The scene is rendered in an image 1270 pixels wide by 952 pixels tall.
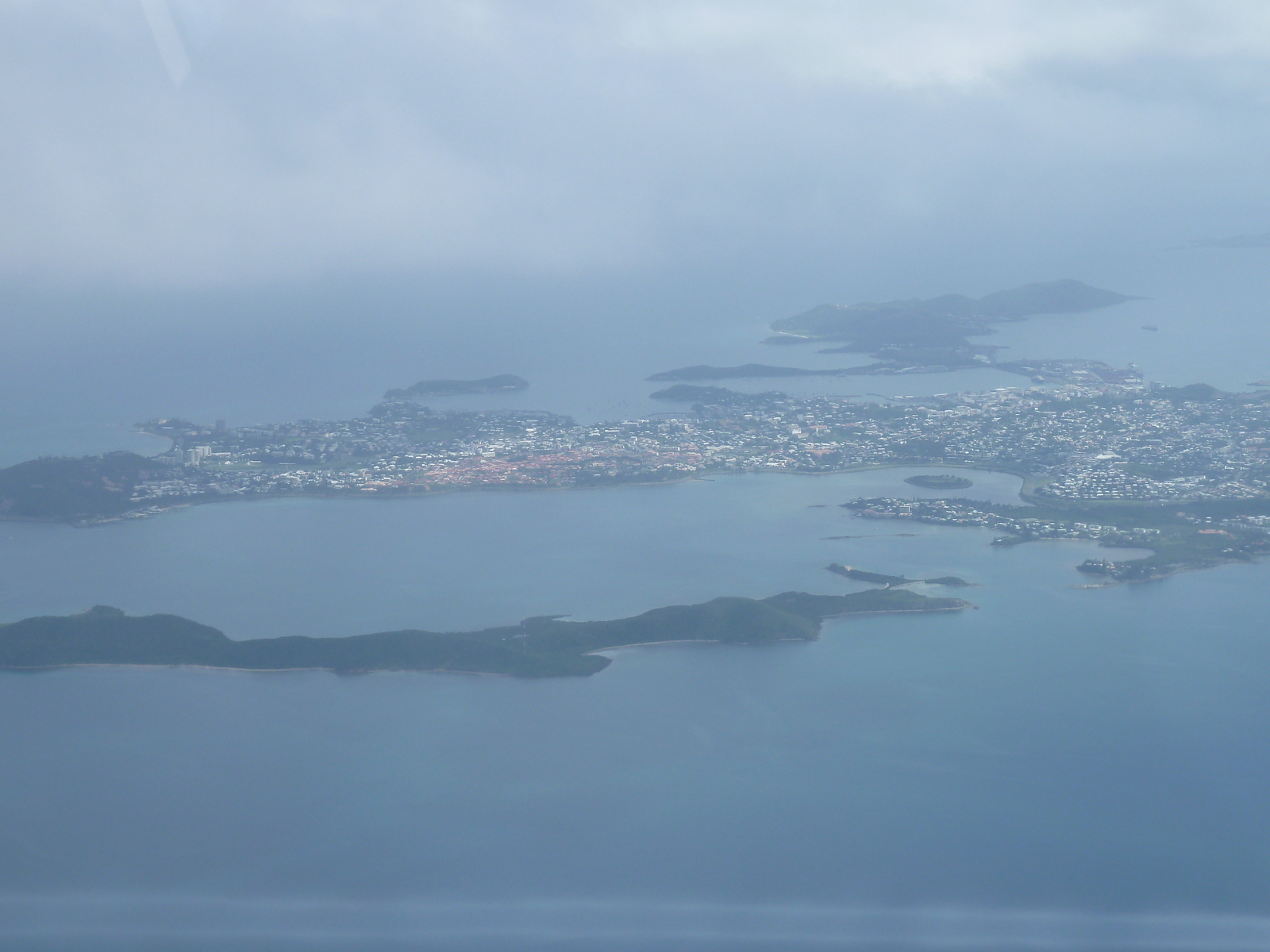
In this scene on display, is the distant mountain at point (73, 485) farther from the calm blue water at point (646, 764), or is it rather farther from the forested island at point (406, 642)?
the forested island at point (406, 642)

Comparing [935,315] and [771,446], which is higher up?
[935,315]

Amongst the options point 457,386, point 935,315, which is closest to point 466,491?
point 457,386

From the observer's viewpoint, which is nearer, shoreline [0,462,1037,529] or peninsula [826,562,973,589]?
peninsula [826,562,973,589]

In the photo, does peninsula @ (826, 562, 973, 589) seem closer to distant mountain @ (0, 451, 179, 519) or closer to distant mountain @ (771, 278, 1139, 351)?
distant mountain @ (0, 451, 179, 519)

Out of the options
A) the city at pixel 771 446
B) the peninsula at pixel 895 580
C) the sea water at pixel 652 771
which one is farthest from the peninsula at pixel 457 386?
the peninsula at pixel 895 580

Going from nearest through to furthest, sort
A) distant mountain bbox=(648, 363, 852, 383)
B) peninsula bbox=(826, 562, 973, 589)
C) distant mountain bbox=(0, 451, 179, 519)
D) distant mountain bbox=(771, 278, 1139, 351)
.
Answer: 1. peninsula bbox=(826, 562, 973, 589)
2. distant mountain bbox=(0, 451, 179, 519)
3. distant mountain bbox=(648, 363, 852, 383)
4. distant mountain bbox=(771, 278, 1139, 351)

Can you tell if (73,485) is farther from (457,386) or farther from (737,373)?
(737,373)

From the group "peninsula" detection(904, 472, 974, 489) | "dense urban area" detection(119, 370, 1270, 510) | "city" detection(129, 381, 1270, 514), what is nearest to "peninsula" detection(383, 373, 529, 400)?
"city" detection(129, 381, 1270, 514)
